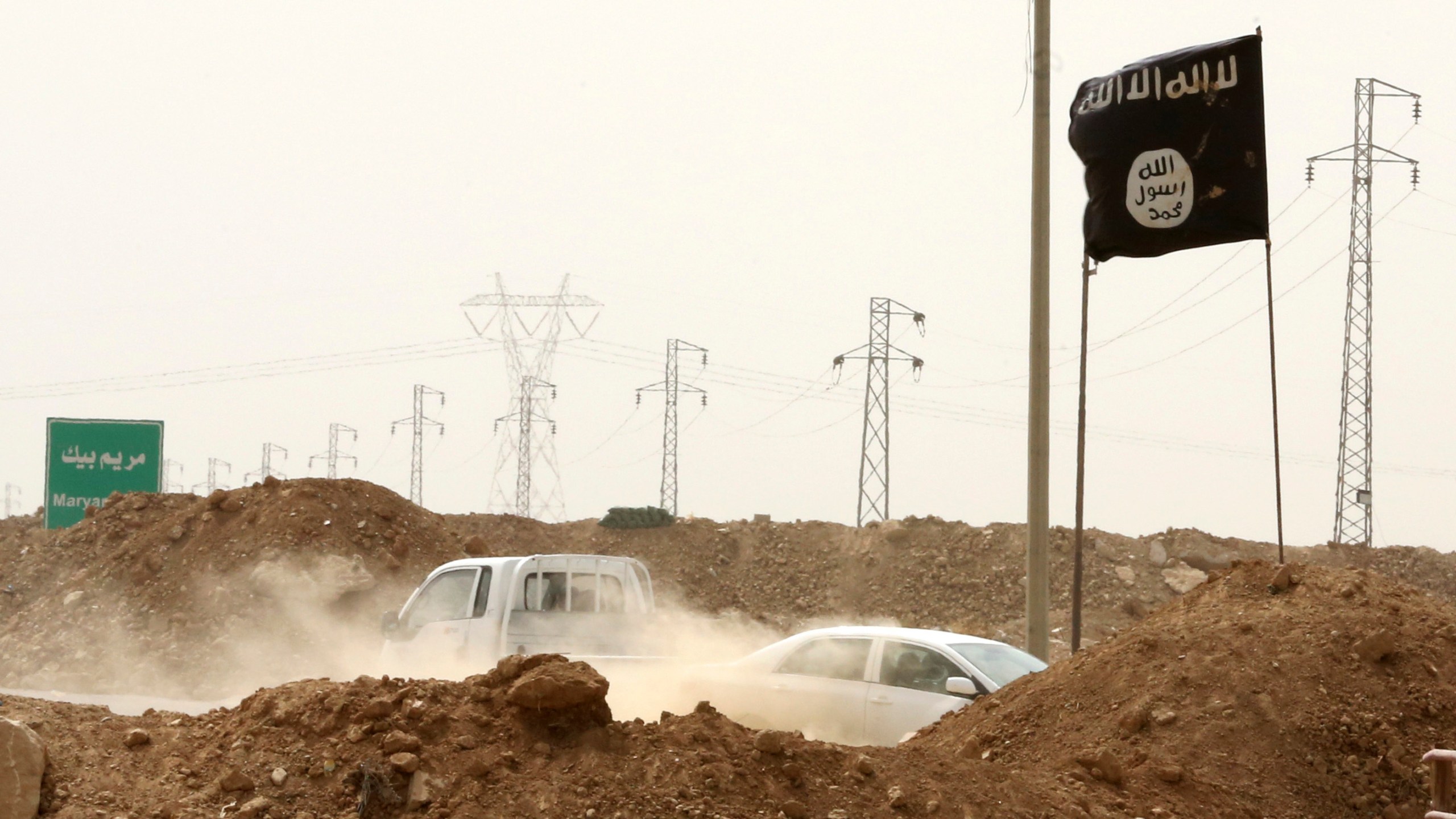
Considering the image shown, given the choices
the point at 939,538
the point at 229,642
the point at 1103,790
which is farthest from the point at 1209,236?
the point at 939,538

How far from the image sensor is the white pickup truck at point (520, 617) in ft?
42.7

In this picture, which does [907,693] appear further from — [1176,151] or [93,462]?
[93,462]

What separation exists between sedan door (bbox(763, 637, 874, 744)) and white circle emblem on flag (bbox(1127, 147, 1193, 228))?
432 cm

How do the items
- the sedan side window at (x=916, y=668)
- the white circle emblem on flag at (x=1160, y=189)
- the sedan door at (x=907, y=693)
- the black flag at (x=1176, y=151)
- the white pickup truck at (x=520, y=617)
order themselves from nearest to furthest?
the sedan door at (x=907, y=693), the sedan side window at (x=916, y=668), the black flag at (x=1176, y=151), the white circle emblem on flag at (x=1160, y=189), the white pickup truck at (x=520, y=617)

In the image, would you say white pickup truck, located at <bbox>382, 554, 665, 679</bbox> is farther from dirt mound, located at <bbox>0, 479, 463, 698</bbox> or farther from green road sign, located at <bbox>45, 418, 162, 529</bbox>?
green road sign, located at <bbox>45, 418, 162, 529</bbox>

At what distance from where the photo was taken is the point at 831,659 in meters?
11.1

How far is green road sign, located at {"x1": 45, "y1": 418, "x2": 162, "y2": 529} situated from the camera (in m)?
29.4

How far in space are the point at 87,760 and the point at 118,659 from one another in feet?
58.1

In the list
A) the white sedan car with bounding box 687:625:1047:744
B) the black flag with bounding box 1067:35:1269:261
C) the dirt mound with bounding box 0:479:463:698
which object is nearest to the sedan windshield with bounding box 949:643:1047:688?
the white sedan car with bounding box 687:625:1047:744

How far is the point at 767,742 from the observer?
652 cm

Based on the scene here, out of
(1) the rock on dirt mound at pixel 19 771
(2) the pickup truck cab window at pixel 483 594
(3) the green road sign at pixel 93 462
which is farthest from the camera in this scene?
(3) the green road sign at pixel 93 462

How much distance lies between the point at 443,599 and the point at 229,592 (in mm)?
11045

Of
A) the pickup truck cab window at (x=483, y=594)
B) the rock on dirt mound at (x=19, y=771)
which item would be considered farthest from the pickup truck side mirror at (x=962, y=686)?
the rock on dirt mound at (x=19, y=771)

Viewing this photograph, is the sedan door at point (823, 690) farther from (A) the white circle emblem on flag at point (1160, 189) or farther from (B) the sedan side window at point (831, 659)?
(A) the white circle emblem on flag at point (1160, 189)
